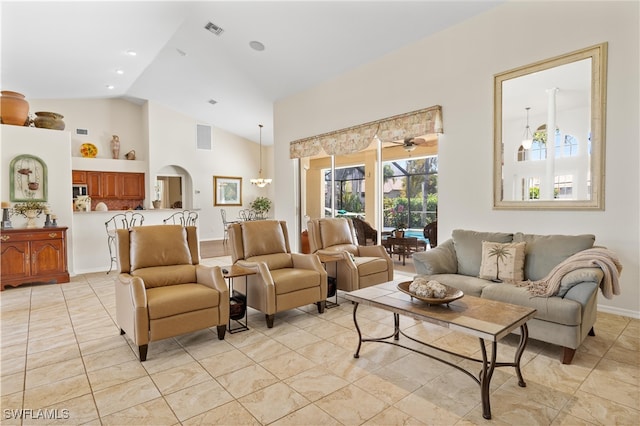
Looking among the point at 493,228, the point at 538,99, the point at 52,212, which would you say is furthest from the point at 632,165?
the point at 52,212

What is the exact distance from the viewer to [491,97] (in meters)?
4.27

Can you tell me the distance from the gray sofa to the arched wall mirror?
2.36ft

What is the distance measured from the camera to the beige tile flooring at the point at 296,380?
2016 mm

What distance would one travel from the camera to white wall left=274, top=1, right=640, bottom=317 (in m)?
3.38

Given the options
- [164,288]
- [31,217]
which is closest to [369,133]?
[164,288]

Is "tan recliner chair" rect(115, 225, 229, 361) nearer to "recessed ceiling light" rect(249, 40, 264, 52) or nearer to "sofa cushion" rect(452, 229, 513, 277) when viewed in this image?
"sofa cushion" rect(452, 229, 513, 277)

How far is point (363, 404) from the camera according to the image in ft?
6.93

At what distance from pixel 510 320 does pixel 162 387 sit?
7.46 ft

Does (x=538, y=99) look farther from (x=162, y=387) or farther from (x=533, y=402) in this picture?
(x=162, y=387)

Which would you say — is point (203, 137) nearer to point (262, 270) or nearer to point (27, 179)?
point (27, 179)

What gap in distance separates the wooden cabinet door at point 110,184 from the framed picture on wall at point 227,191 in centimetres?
263

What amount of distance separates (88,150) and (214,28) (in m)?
5.57

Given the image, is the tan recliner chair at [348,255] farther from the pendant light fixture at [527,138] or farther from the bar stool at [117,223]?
the bar stool at [117,223]

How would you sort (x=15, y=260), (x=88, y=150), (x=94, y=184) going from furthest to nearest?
(x=94, y=184), (x=88, y=150), (x=15, y=260)
